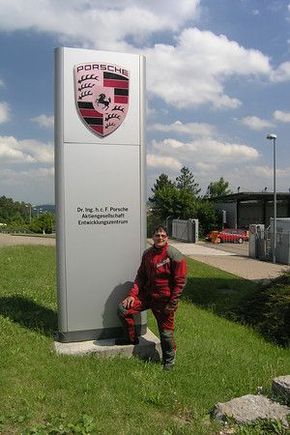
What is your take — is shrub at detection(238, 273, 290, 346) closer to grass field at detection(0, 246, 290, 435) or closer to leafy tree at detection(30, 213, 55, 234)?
grass field at detection(0, 246, 290, 435)

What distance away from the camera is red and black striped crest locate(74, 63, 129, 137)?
6285mm

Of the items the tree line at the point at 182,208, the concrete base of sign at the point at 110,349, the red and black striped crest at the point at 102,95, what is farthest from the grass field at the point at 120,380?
the tree line at the point at 182,208

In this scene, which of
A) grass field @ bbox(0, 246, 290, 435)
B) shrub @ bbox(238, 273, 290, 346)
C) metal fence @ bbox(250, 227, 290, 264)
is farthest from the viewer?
metal fence @ bbox(250, 227, 290, 264)

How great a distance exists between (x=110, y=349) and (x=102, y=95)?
3.02 meters

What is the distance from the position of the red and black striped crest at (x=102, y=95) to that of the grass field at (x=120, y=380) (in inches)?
107

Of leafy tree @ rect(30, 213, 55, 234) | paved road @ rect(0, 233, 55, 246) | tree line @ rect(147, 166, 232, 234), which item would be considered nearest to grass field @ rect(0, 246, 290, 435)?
paved road @ rect(0, 233, 55, 246)

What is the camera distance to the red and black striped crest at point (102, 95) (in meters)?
6.29

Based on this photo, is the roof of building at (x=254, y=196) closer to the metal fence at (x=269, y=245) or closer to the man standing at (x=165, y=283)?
the metal fence at (x=269, y=245)

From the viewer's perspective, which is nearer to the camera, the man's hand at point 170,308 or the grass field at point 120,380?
the grass field at point 120,380

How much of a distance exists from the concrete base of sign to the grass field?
158 millimetres

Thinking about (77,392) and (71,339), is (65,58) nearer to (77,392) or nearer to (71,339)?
(71,339)

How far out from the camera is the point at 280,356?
24.3 ft

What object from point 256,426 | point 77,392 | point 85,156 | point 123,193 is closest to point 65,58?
point 85,156

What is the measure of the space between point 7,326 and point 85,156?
244 cm
